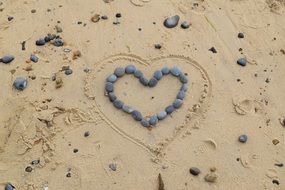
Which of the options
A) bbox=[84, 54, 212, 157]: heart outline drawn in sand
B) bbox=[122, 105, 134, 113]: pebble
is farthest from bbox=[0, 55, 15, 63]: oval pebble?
bbox=[122, 105, 134, 113]: pebble

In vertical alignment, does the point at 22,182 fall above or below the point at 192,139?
below

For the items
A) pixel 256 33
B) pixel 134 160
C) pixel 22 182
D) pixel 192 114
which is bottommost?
pixel 22 182

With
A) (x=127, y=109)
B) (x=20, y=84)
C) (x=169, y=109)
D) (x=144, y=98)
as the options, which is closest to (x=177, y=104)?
(x=169, y=109)

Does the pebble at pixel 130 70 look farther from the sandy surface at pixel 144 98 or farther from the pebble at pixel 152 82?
the pebble at pixel 152 82

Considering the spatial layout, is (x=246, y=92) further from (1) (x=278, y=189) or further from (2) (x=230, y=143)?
(1) (x=278, y=189)

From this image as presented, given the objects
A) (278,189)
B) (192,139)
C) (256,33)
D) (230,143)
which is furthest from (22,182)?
(256,33)
